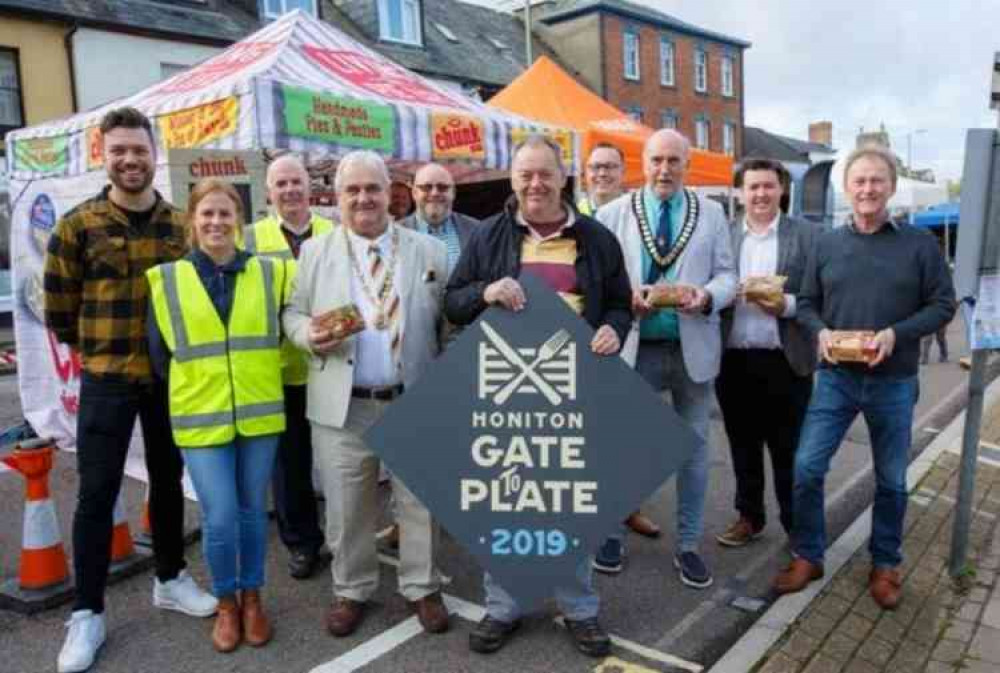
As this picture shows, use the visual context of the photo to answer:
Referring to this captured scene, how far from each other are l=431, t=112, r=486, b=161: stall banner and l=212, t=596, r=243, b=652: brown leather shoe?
161 inches

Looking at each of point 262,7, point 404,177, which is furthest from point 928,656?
point 262,7

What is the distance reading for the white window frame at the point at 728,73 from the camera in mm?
36000

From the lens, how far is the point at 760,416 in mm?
4055

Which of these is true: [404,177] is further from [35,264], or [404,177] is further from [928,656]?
[928,656]

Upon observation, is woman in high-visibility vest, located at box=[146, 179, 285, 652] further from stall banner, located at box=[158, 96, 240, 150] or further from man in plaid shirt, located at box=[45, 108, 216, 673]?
stall banner, located at box=[158, 96, 240, 150]

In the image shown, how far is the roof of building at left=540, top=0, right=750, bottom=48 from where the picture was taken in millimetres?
30219

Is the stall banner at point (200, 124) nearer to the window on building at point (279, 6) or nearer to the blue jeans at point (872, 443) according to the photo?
the blue jeans at point (872, 443)

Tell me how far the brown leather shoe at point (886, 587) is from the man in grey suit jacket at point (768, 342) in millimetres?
605

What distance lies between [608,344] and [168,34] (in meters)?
17.8

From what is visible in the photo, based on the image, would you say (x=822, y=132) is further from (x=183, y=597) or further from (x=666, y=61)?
(x=183, y=597)

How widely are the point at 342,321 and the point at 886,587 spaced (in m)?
2.59

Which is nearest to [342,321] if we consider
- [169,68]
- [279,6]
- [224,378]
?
[224,378]

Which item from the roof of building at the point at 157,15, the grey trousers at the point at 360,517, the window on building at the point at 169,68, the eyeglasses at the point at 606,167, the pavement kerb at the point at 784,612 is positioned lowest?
the pavement kerb at the point at 784,612

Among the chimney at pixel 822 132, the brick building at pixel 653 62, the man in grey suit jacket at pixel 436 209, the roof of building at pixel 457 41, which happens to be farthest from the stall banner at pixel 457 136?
the chimney at pixel 822 132
